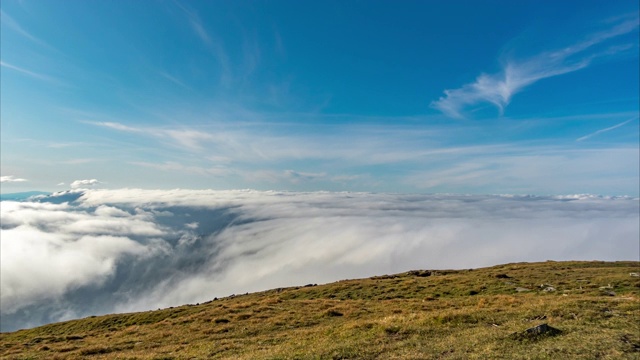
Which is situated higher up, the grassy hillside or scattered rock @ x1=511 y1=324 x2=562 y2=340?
scattered rock @ x1=511 y1=324 x2=562 y2=340

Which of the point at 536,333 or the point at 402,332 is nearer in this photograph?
the point at 536,333

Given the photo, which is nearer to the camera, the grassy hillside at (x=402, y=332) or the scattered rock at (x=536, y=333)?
the grassy hillside at (x=402, y=332)

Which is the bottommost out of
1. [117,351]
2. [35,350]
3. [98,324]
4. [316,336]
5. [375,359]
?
[98,324]

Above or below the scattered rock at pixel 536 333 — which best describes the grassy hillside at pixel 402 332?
below

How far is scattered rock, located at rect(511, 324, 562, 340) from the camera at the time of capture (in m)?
16.7

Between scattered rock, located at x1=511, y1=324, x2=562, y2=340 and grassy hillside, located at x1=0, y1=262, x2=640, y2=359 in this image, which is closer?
grassy hillside, located at x1=0, y1=262, x2=640, y2=359

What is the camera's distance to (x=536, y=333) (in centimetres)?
1686

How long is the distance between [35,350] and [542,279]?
2512 inches

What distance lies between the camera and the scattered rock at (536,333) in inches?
656

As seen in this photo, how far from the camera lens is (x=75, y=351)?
26.7m

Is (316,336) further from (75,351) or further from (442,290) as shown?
(442,290)

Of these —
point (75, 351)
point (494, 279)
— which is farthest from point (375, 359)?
point (494, 279)

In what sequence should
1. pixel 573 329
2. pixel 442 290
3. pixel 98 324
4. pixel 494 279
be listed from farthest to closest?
pixel 98 324 < pixel 494 279 < pixel 442 290 < pixel 573 329

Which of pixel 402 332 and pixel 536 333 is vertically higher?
pixel 536 333
